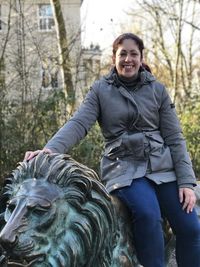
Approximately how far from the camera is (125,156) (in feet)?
9.38

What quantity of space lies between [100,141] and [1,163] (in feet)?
4.75

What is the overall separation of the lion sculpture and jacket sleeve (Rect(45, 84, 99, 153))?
45 cm

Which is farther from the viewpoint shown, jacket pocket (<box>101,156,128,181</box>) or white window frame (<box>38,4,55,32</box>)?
white window frame (<box>38,4,55,32</box>)

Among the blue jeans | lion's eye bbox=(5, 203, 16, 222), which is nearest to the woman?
the blue jeans

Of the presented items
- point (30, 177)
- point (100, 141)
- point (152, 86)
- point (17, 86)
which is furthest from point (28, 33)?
point (30, 177)

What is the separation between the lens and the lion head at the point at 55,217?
2.02 meters

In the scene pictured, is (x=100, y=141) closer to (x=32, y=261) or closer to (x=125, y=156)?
(x=125, y=156)

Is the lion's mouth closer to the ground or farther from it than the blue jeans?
farther from it

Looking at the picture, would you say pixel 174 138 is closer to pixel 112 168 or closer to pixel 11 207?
pixel 112 168

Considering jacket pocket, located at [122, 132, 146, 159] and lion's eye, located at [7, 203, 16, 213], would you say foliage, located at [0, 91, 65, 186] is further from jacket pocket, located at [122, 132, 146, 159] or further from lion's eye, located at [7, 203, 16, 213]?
lion's eye, located at [7, 203, 16, 213]

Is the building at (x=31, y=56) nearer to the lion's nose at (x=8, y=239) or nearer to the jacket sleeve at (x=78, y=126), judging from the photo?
the jacket sleeve at (x=78, y=126)

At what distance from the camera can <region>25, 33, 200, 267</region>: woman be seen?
2783mm

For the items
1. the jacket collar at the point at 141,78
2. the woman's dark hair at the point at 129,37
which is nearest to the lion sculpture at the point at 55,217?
the jacket collar at the point at 141,78

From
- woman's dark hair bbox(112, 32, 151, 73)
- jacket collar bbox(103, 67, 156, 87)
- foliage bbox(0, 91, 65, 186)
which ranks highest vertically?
woman's dark hair bbox(112, 32, 151, 73)
